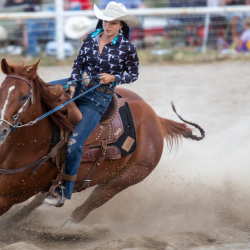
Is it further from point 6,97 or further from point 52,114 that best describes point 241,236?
point 6,97

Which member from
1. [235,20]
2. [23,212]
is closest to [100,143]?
[23,212]

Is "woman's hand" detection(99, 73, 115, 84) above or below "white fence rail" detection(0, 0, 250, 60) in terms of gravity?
above

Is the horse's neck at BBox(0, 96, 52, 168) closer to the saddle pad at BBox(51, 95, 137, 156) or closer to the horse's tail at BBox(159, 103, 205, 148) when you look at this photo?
the saddle pad at BBox(51, 95, 137, 156)

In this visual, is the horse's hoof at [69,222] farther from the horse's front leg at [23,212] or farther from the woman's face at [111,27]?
the woman's face at [111,27]

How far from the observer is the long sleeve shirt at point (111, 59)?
3543 millimetres

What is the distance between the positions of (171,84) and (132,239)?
5251mm

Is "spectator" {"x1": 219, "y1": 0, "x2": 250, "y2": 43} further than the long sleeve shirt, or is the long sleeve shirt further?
"spectator" {"x1": 219, "y1": 0, "x2": 250, "y2": 43}

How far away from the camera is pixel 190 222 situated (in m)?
4.41

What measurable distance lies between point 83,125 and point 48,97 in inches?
17.8

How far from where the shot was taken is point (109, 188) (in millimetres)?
4164

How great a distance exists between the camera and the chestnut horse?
2895 millimetres

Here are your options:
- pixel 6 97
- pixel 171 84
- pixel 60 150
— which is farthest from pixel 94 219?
pixel 171 84

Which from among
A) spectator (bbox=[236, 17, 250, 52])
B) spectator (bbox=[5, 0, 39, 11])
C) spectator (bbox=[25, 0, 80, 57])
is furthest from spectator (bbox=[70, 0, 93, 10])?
spectator (bbox=[236, 17, 250, 52])

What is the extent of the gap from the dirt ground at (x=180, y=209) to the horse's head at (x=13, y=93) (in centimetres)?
120
